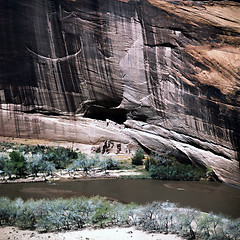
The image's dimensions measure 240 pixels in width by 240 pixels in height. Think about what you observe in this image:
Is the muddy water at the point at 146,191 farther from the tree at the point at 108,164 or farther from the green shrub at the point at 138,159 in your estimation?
the green shrub at the point at 138,159

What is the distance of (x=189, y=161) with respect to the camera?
2286cm

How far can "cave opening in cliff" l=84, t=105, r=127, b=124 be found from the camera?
27434 millimetres

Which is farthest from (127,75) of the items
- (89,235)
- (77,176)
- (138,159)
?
(89,235)

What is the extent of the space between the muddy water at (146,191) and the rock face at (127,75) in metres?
1.58

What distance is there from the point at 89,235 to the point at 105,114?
14.9 meters

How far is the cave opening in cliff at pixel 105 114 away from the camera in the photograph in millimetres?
27434

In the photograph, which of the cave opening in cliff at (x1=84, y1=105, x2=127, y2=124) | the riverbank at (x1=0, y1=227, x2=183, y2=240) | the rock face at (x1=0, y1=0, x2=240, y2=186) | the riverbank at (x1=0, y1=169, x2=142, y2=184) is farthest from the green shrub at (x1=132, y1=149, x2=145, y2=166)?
the riverbank at (x1=0, y1=227, x2=183, y2=240)

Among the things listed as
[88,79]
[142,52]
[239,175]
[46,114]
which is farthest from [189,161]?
[46,114]

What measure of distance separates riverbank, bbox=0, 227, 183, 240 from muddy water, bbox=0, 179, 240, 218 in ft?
11.9

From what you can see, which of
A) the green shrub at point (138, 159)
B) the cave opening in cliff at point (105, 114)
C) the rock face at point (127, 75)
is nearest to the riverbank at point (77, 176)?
the green shrub at point (138, 159)

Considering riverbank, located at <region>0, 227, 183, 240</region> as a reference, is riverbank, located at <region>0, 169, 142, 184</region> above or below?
above

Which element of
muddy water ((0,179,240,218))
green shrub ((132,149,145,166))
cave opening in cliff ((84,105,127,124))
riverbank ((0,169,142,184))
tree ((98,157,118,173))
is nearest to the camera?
muddy water ((0,179,240,218))

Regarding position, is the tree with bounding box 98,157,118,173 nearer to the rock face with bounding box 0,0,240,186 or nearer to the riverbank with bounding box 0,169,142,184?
the riverbank with bounding box 0,169,142,184

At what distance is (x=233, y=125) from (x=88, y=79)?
34.6 ft
